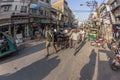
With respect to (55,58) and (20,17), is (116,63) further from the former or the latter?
(20,17)

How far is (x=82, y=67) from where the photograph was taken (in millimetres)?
11297

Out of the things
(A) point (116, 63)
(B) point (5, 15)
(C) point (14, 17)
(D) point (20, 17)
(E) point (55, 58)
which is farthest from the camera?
(D) point (20, 17)

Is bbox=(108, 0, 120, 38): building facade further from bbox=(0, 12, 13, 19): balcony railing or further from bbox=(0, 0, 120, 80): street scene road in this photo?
bbox=(0, 12, 13, 19): balcony railing

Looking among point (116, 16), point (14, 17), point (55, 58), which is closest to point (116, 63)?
point (55, 58)

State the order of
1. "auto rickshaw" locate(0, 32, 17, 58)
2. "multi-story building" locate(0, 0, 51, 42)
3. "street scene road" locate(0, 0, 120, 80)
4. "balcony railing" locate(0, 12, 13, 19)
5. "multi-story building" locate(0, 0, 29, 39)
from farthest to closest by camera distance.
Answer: "multi-story building" locate(0, 0, 51, 42) → "multi-story building" locate(0, 0, 29, 39) → "balcony railing" locate(0, 12, 13, 19) → "auto rickshaw" locate(0, 32, 17, 58) → "street scene road" locate(0, 0, 120, 80)

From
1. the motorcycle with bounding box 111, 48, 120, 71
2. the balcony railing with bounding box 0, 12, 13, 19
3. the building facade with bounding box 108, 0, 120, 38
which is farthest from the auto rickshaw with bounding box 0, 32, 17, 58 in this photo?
the building facade with bounding box 108, 0, 120, 38

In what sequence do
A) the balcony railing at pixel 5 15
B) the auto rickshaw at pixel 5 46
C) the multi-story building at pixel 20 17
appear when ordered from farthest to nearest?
the multi-story building at pixel 20 17 < the balcony railing at pixel 5 15 < the auto rickshaw at pixel 5 46

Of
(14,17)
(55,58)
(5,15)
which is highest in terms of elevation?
(5,15)

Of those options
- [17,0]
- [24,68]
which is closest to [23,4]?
[17,0]

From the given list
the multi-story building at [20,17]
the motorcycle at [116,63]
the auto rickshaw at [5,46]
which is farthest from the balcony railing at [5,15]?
the motorcycle at [116,63]

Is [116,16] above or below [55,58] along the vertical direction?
above

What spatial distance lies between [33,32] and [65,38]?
66.4 feet

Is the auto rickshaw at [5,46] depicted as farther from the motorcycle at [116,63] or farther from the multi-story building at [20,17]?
the multi-story building at [20,17]

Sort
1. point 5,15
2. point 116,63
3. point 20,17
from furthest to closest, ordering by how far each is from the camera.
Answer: point 20,17 → point 5,15 → point 116,63
